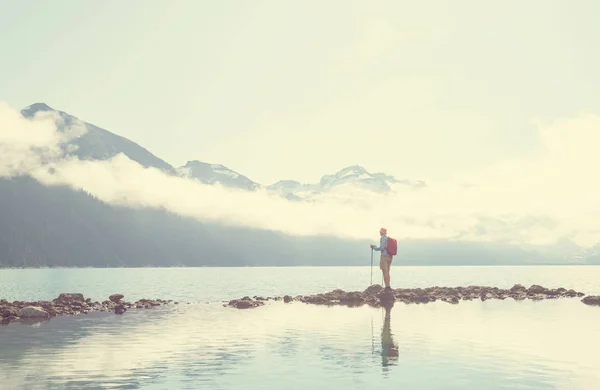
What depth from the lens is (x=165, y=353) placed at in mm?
30578

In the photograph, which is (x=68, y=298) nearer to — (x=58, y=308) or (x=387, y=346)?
(x=58, y=308)

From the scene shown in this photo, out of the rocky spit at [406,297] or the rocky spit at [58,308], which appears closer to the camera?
the rocky spit at [58,308]

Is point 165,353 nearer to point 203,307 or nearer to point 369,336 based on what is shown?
point 369,336

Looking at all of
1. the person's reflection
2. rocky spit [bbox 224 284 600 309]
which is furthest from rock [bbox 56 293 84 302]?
the person's reflection

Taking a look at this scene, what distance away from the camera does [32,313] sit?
51219 mm

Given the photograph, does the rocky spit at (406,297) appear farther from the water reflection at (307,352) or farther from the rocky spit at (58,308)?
the water reflection at (307,352)

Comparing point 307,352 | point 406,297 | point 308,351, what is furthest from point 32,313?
point 406,297

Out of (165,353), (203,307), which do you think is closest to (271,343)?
(165,353)

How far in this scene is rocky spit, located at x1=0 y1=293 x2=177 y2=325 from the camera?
50.9 metres

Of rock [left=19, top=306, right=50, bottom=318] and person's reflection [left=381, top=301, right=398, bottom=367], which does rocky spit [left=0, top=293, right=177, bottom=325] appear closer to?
rock [left=19, top=306, right=50, bottom=318]

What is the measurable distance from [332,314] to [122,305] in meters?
21.4

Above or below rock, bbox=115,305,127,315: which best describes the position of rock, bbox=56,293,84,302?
above

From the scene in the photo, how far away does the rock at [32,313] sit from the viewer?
51.0 meters

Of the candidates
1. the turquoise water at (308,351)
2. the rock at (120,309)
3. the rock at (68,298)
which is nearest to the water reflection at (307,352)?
the turquoise water at (308,351)
